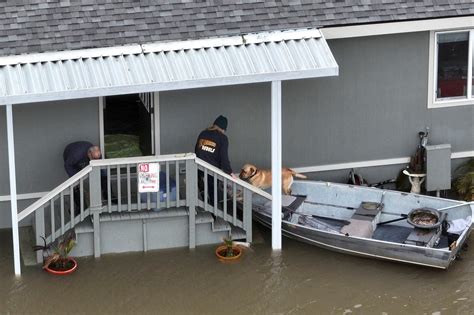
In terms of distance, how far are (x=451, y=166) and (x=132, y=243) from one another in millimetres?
5620

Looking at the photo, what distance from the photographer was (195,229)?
54.0ft

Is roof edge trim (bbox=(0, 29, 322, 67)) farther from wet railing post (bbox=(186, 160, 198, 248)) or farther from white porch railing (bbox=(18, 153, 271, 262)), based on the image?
wet railing post (bbox=(186, 160, 198, 248))

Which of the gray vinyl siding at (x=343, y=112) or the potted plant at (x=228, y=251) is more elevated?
the gray vinyl siding at (x=343, y=112)

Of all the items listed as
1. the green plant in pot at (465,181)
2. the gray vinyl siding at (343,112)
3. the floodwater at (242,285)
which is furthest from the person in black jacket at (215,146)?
the green plant in pot at (465,181)

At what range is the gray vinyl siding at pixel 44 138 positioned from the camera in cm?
1683

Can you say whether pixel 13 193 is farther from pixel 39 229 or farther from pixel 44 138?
pixel 44 138

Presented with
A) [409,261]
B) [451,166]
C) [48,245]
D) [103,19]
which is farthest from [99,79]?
[451,166]

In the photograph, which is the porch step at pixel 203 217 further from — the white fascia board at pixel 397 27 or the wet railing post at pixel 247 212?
the white fascia board at pixel 397 27

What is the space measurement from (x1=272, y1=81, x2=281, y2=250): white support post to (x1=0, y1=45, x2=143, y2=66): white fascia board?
2.02 metres

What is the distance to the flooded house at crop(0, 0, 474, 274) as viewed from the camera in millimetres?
15258

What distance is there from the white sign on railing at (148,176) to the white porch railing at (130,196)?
0.26 ft

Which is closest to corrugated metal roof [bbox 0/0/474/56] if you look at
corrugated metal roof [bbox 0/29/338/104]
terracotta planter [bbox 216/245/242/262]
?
corrugated metal roof [bbox 0/29/338/104]

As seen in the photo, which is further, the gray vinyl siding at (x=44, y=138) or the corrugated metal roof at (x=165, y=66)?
the gray vinyl siding at (x=44, y=138)

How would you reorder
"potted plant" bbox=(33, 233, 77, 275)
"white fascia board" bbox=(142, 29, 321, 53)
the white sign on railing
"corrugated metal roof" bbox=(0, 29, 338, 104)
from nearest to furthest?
"corrugated metal roof" bbox=(0, 29, 338, 104) < "white fascia board" bbox=(142, 29, 321, 53) < "potted plant" bbox=(33, 233, 77, 275) < the white sign on railing
